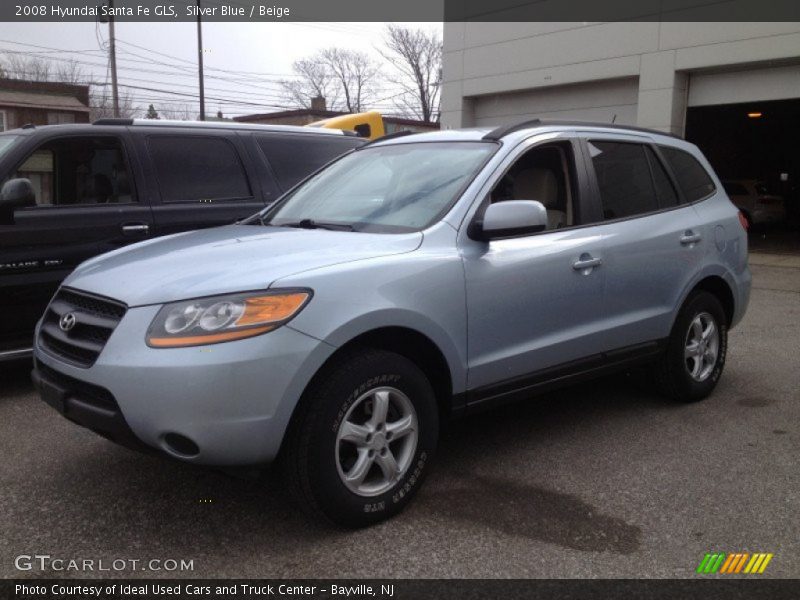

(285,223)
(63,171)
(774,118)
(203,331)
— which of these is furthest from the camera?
(774,118)

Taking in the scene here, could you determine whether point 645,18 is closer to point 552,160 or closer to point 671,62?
point 671,62

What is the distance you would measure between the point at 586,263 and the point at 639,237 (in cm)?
60

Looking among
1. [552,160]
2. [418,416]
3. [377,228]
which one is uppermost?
[552,160]

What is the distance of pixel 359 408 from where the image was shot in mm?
3205

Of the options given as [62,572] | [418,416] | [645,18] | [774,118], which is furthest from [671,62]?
[62,572]

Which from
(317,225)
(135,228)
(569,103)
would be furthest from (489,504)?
(569,103)

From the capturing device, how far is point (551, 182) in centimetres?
436

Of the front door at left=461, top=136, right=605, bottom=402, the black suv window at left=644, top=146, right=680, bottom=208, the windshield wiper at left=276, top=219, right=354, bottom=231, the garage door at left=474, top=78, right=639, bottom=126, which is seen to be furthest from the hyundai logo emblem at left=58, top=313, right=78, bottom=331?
the garage door at left=474, top=78, right=639, bottom=126

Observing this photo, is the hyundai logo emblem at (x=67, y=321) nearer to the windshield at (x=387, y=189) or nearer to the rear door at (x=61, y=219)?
the windshield at (x=387, y=189)

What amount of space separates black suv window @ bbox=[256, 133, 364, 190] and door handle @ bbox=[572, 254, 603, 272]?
10.5 ft

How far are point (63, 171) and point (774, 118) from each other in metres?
27.0

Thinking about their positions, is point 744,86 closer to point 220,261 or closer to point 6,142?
point 6,142

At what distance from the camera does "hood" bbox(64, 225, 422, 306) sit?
299 cm

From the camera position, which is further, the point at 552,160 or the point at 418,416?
the point at 552,160
